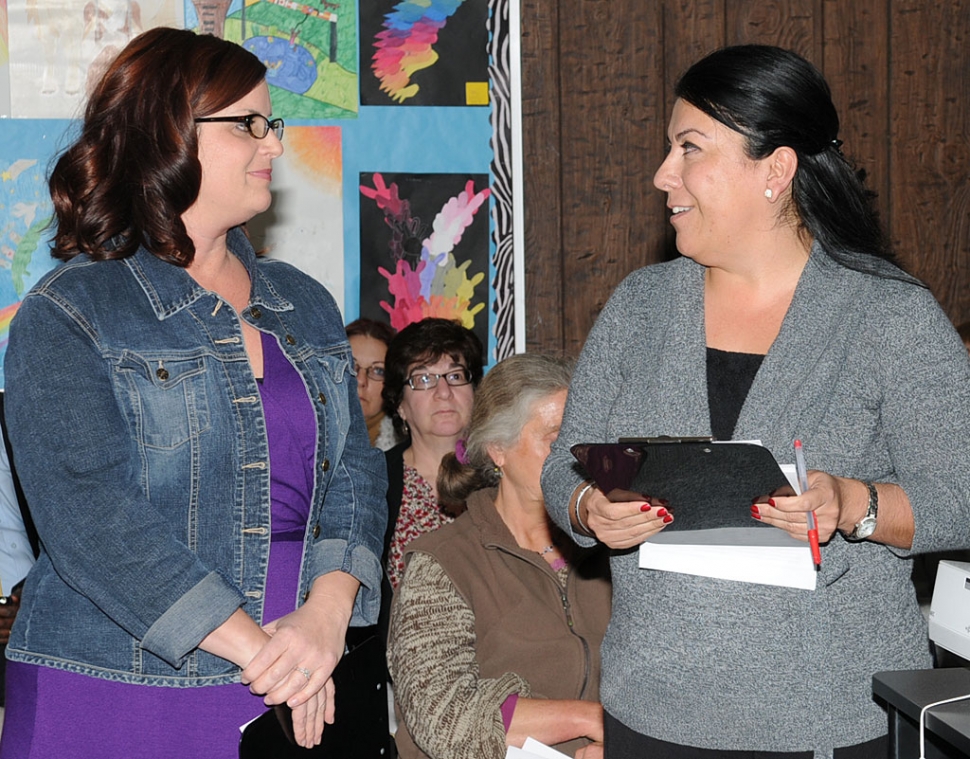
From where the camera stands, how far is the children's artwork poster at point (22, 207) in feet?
10.9

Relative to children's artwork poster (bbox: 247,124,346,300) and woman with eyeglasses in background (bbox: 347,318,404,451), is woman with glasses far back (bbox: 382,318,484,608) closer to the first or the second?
woman with eyeglasses in background (bbox: 347,318,404,451)

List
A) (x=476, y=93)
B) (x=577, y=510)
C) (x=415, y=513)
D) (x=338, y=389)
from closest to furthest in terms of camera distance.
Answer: (x=577, y=510) < (x=338, y=389) < (x=415, y=513) < (x=476, y=93)

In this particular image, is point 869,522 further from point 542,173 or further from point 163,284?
point 542,173

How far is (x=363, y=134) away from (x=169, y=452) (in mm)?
2102

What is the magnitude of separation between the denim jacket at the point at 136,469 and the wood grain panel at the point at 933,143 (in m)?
A: 2.66

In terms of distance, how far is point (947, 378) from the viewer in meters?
1.50

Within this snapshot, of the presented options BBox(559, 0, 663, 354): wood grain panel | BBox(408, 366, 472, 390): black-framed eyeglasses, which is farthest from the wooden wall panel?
BBox(408, 366, 472, 390): black-framed eyeglasses

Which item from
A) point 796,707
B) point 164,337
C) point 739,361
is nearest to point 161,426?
point 164,337

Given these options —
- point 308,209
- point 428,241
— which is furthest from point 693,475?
point 308,209

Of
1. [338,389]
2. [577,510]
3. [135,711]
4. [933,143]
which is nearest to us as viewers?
[135,711]

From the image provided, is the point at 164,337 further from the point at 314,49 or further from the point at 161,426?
the point at 314,49

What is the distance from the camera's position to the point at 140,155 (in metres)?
1.59

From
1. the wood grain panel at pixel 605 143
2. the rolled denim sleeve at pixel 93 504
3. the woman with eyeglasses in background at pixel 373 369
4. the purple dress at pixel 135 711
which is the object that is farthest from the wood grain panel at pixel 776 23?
the rolled denim sleeve at pixel 93 504

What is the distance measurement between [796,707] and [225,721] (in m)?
0.78
